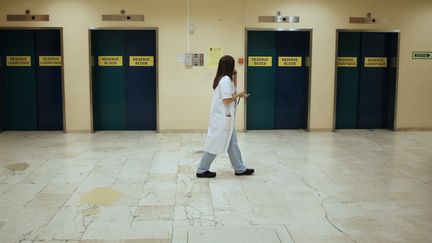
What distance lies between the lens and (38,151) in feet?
24.5

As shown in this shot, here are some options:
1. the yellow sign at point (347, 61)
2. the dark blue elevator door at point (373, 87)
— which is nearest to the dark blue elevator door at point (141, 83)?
the yellow sign at point (347, 61)

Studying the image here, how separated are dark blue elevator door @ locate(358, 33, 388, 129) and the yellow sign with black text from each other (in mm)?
2027

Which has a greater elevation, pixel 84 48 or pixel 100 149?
pixel 84 48

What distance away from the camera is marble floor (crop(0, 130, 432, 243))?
406 cm

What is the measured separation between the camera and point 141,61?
950 cm

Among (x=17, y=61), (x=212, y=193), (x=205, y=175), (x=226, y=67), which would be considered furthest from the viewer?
(x=17, y=61)

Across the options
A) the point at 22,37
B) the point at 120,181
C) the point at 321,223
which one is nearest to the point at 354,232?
the point at 321,223

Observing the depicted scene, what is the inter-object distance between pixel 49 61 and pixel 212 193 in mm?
5740

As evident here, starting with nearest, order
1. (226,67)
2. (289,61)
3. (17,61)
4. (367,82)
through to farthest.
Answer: (226,67), (17,61), (289,61), (367,82)

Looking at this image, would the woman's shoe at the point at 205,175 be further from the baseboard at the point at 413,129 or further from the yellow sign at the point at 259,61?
the baseboard at the point at 413,129

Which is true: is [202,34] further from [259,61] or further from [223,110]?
[223,110]

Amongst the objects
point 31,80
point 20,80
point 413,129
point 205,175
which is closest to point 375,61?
point 413,129

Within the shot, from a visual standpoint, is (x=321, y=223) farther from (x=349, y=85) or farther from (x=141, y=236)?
(x=349, y=85)

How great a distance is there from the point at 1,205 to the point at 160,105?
15.9ft
